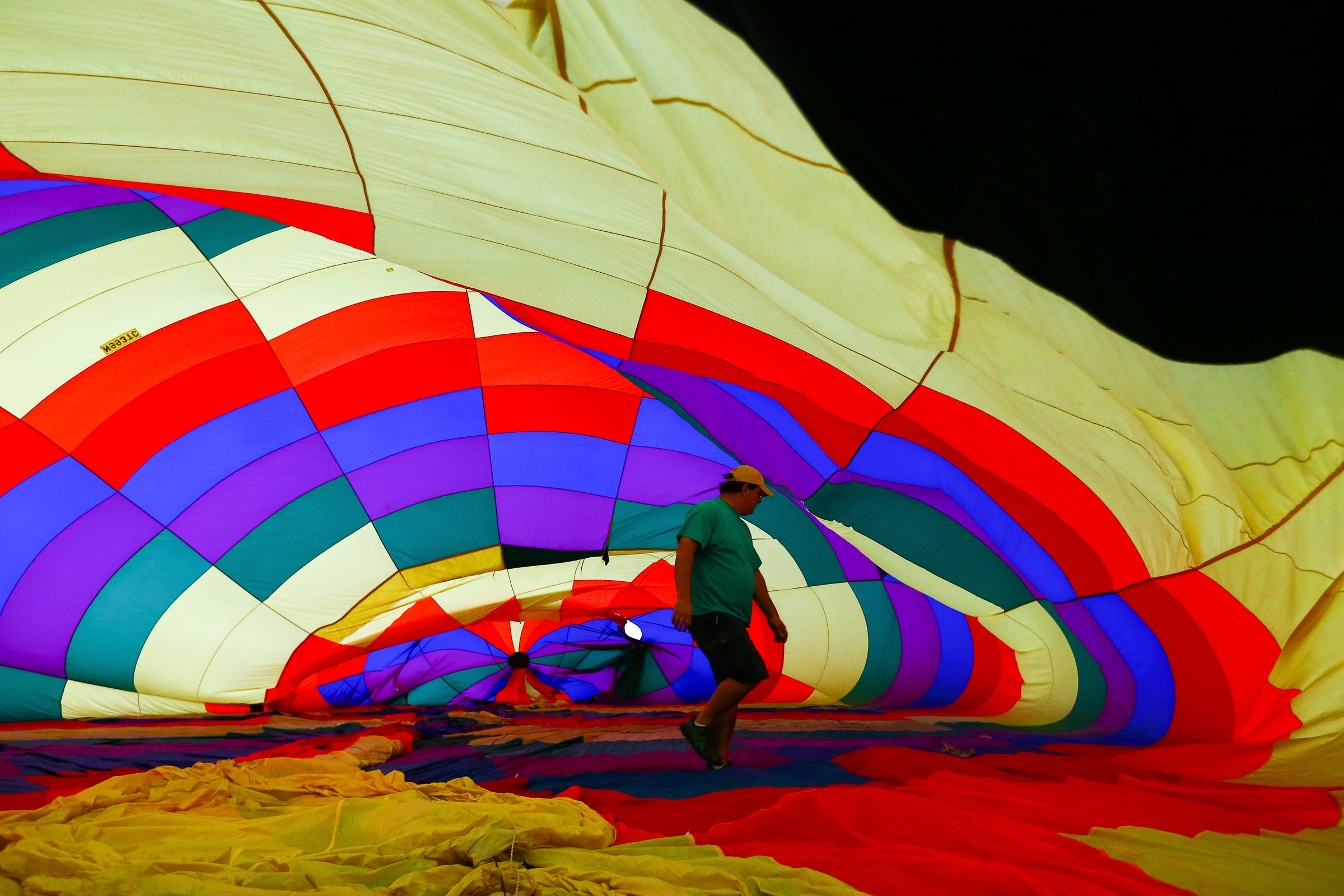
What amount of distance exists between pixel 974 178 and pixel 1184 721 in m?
2.25

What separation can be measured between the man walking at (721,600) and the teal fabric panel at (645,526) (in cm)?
201

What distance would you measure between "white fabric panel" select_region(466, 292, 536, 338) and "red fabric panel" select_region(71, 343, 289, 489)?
3.06 feet

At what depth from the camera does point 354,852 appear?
60.7 inches

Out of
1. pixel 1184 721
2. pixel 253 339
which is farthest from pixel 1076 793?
pixel 253 339

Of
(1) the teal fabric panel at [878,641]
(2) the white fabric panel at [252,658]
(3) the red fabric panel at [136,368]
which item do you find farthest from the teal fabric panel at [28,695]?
(1) the teal fabric panel at [878,641]

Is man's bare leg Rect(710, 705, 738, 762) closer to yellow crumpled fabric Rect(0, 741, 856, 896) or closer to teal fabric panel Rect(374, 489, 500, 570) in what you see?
yellow crumpled fabric Rect(0, 741, 856, 896)

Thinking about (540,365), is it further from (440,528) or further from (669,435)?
(440,528)

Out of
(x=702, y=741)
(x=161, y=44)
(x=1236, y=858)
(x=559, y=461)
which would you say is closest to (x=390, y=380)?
(x=559, y=461)

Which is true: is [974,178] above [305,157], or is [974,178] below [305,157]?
below

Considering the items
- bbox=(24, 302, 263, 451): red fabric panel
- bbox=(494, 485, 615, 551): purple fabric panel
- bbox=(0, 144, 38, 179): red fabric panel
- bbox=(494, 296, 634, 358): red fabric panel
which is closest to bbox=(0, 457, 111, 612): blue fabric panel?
bbox=(24, 302, 263, 451): red fabric panel

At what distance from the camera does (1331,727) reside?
7.31ft

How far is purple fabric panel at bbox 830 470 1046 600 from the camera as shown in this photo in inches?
131

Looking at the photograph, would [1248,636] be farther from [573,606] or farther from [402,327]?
[573,606]

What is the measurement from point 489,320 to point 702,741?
7.41ft
